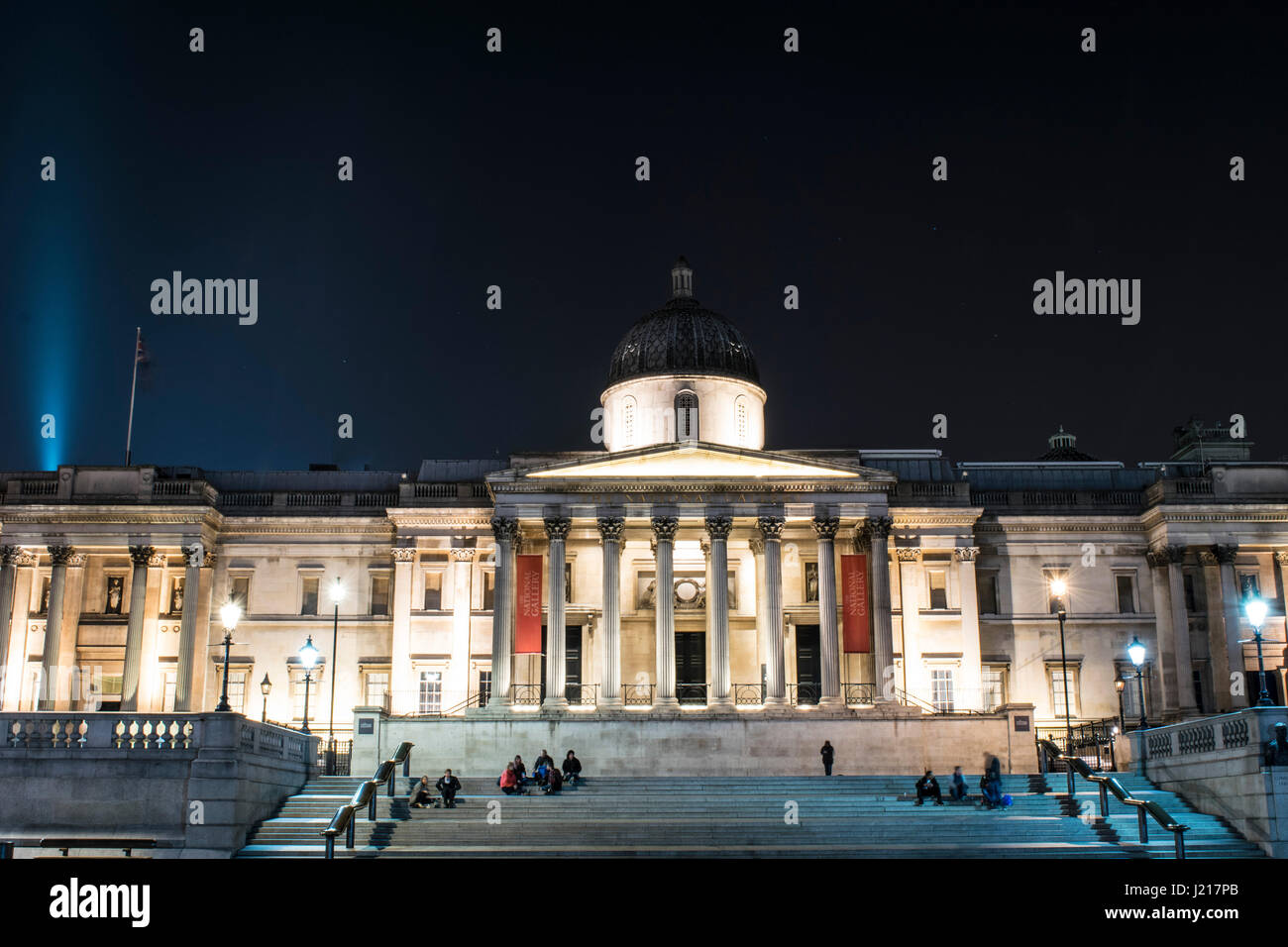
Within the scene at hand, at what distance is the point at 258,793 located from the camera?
3266 centimetres

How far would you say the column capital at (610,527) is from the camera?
49906 millimetres

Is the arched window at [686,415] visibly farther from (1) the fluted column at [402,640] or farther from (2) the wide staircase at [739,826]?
(2) the wide staircase at [739,826]

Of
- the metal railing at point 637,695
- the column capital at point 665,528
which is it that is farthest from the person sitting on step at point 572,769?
the column capital at point 665,528

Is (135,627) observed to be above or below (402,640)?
above

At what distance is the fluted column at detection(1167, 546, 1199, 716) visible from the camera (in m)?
54.7

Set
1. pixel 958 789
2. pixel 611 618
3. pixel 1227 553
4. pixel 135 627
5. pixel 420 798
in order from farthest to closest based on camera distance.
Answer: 1. pixel 1227 553
2. pixel 135 627
3. pixel 611 618
4. pixel 958 789
5. pixel 420 798

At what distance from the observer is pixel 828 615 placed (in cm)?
4909

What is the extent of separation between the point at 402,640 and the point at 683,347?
16.3 meters

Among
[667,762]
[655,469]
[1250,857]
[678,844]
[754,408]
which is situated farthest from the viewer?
[754,408]

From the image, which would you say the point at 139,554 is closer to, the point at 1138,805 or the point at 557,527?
the point at 557,527

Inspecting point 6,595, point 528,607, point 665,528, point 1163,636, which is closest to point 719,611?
point 665,528
